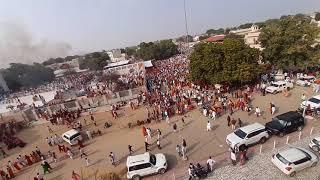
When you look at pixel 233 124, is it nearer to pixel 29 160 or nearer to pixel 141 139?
pixel 141 139

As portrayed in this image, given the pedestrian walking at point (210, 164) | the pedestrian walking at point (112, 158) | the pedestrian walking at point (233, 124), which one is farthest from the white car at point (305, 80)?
the pedestrian walking at point (112, 158)

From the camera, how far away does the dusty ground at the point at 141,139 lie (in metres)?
21.2

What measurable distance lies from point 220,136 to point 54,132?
19.4 meters

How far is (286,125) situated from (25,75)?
7812cm

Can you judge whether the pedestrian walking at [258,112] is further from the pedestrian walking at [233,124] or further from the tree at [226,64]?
the tree at [226,64]

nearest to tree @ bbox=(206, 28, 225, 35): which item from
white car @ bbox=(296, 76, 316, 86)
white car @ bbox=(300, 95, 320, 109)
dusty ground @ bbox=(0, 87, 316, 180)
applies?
white car @ bbox=(296, 76, 316, 86)

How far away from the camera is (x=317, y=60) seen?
112 ft

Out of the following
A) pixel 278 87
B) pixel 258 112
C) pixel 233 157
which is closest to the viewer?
pixel 233 157

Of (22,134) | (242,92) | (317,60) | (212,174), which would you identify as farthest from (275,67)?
(22,134)

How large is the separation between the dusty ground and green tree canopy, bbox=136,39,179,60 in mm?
53017

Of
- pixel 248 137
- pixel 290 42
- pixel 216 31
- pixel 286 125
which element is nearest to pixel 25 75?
pixel 290 42

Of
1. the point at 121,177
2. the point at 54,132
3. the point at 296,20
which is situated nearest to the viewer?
the point at 121,177

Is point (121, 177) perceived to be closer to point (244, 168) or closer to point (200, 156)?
point (200, 156)

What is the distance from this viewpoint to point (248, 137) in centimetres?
1983
